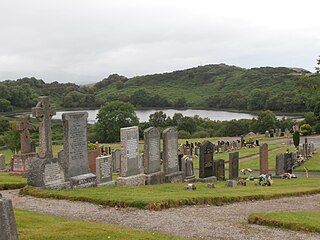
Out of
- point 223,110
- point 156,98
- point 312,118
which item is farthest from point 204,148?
point 156,98

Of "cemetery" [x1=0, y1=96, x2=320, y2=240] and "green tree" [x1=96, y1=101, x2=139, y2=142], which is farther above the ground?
"green tree" [x1=96, y1=101, x2=139, y2=142]

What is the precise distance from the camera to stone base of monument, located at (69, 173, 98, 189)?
53.2 ft

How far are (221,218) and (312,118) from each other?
4412cm

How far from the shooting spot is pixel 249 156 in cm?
3253

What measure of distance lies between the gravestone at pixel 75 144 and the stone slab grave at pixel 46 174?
492mm

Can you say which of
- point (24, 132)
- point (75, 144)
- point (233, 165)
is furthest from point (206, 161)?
point (24, 132)

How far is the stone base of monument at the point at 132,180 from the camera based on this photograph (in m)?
17.8

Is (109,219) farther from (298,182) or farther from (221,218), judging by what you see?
(298,182)

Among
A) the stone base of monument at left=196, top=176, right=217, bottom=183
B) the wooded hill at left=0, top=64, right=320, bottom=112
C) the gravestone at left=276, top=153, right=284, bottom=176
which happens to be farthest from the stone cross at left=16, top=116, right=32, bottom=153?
the wooded hill at left=0, top=64, right=320, bottom=112

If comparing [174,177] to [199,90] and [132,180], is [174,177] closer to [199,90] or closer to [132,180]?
[132,180]

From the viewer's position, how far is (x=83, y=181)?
16.5 metres

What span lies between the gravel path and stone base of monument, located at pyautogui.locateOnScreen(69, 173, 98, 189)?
195cm

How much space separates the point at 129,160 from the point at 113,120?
125ft

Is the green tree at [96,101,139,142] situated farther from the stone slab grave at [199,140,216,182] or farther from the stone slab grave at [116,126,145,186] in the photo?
the stone slab grave at [116,126,145,186]
